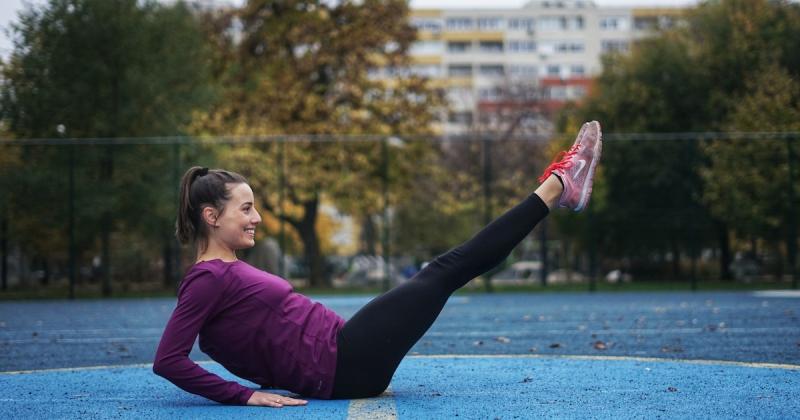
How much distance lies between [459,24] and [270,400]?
7532cm

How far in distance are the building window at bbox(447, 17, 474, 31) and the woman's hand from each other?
74.9 metres

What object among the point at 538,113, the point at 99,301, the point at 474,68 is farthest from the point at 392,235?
the point at 474,68

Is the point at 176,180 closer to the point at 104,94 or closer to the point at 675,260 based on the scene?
the point at 104,94

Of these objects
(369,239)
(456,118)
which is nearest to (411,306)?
(369,239)

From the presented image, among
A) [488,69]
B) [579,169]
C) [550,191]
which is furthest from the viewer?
[488,69]

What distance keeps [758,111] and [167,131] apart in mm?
12075

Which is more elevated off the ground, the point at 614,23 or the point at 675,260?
the point at 614,23

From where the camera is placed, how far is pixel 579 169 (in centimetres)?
409

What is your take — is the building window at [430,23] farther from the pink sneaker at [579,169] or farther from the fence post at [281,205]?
the pink sneaker at [579,169]

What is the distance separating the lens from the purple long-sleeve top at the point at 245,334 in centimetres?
357

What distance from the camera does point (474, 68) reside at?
7656 cm

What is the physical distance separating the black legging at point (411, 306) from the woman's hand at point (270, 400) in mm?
209

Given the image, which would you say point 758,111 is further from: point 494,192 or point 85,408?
point 85,408

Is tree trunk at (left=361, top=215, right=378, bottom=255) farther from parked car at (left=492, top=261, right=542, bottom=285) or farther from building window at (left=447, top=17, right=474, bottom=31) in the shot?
building window at (left=447, top=17, right=474, bottom=31)
